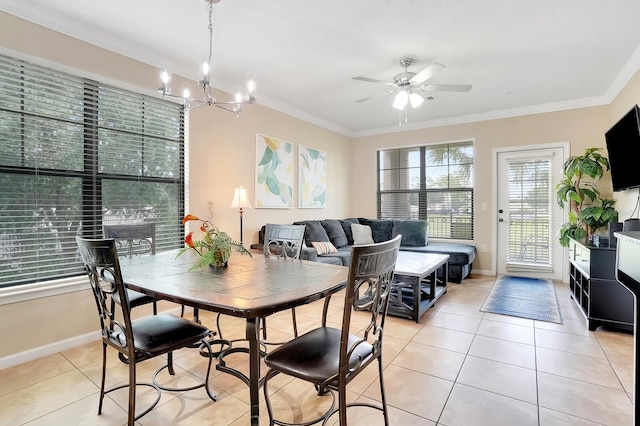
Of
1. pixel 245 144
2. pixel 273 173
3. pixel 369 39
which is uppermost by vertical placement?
pixel 369 39

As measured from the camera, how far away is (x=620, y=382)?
2.07 metres

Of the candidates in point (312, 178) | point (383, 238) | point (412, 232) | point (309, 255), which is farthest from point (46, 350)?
point (412, 232)

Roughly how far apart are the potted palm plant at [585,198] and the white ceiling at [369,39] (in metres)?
0.90

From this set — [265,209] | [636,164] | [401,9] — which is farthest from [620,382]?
[265,209]

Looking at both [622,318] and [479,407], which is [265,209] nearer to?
[479,407]

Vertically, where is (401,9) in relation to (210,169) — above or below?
above

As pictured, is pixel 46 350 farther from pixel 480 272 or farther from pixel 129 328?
pixel 480 272

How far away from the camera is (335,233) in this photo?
16.7ft

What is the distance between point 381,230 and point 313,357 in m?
4.45

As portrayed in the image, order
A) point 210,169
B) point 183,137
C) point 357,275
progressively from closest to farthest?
point 357,275 < point 183,137 < point 210,169

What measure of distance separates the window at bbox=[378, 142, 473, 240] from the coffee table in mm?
1792

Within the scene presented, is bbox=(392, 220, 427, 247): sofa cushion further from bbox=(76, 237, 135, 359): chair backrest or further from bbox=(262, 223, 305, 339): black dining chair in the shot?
bbox=(76, 237, 135, 359): chair backrest

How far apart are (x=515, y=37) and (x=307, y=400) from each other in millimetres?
3310

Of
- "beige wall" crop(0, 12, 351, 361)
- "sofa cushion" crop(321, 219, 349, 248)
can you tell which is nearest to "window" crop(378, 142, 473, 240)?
"beige wall" crop(0, 12, 351, 361)
